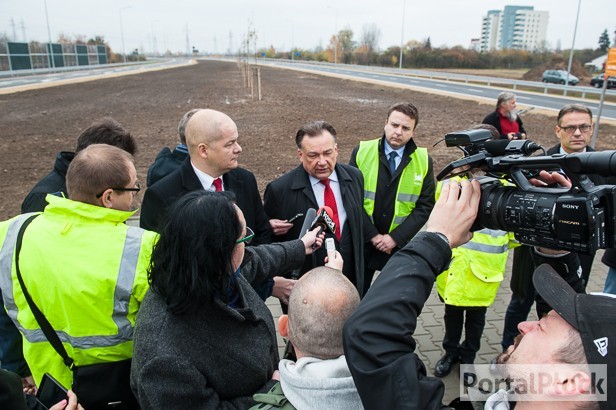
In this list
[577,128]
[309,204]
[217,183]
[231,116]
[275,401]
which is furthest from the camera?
[231,116]

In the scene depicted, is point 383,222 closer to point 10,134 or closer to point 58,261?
point 58,261

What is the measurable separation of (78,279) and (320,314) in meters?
1.05

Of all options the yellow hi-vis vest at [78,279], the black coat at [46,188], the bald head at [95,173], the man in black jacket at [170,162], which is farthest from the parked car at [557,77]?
the yellow hi-vis vest at [78,279]

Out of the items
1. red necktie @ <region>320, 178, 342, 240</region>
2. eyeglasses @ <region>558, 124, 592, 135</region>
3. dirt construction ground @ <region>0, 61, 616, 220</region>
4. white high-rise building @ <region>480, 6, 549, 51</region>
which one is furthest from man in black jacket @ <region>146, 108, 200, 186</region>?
white high-rise building @ <region>480, 6, 549, 51</region>

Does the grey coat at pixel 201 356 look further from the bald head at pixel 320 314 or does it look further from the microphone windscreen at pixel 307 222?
the microphone windscreen at pixel 307 222

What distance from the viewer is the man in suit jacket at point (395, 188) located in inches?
145

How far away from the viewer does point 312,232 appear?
2.74 meters

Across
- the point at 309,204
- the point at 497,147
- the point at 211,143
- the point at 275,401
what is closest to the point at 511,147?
the point at 497,147

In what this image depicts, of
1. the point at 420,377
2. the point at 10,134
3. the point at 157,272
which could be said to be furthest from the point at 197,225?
the point at 10,134

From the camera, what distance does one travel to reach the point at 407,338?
1220 millimetres

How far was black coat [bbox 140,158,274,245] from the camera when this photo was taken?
2.91 metres

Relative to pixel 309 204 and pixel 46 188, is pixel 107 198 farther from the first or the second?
pixel 309 204

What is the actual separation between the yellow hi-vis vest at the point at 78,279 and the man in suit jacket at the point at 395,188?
85.3 inches

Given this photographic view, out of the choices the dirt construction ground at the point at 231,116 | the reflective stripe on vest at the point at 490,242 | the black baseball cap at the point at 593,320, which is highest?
the black baseball cap at the point at 593,320
